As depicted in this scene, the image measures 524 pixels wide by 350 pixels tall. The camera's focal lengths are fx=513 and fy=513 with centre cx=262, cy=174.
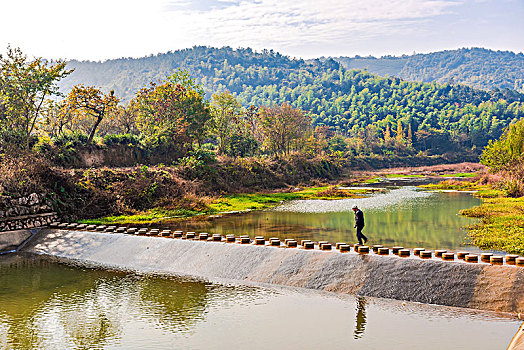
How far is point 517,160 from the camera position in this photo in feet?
138

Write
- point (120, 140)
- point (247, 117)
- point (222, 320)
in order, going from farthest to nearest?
point (247, 117) → point (120, 140) → point (222, 320)

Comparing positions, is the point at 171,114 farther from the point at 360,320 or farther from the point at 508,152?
the point at 360,320

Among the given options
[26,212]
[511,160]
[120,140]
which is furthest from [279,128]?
[26,212]

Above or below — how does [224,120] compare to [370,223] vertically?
above

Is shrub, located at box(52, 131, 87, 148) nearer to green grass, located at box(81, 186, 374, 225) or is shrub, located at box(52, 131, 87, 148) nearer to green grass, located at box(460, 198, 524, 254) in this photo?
green grass, located at box(81, 186, 374, 225)

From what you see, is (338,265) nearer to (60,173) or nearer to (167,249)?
(167,249)

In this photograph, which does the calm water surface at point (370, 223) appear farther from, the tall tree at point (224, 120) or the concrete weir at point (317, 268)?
the tall tree at point (224, 120)

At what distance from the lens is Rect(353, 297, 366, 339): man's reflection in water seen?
34.6 feet

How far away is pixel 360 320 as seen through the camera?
11211 millimetres

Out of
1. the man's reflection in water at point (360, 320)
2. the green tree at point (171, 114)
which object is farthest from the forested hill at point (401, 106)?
the man's reflection in water at point (360, 320)

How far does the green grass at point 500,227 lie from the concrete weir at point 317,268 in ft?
23.3

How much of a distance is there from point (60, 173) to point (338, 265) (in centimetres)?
1790

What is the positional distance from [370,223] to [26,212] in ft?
53.2

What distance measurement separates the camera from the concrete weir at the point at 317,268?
452 inches
